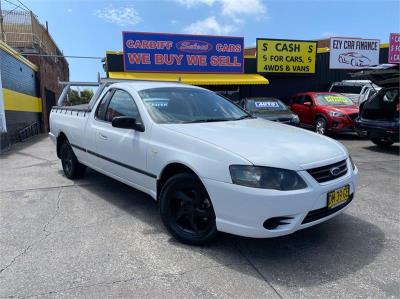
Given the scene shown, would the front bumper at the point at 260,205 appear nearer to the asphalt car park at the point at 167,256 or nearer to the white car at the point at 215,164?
the white car at the point at 215,164

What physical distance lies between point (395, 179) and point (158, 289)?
496 centimetres

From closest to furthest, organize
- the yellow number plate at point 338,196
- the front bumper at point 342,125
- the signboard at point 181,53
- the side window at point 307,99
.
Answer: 1. the yellow number plate at point 338,196
2. the front bumper at point 342,125
3. the side window at point 307,99
4. the signboard at point 181,53

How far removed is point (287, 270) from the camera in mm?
3070

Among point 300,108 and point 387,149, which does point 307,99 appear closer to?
point 300,108

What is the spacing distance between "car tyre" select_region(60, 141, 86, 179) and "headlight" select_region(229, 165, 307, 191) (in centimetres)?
381

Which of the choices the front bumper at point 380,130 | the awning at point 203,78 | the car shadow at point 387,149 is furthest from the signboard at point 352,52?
the front bumper at point 380,130

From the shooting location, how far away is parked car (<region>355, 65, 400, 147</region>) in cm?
825

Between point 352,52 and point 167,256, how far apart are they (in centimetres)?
1851

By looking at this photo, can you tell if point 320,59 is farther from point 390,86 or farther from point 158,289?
point 158,289

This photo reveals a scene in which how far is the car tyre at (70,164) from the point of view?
6043mm

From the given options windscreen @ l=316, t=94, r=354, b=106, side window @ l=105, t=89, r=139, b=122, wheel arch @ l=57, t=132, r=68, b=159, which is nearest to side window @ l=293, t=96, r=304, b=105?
windscreen @ l=316, t=94, r=354, b=106

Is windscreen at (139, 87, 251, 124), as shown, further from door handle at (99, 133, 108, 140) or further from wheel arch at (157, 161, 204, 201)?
door handle at (99, 133, 108, 140)

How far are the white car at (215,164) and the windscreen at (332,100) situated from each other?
8805 mm

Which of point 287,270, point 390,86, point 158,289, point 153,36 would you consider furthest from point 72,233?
point 153,36
